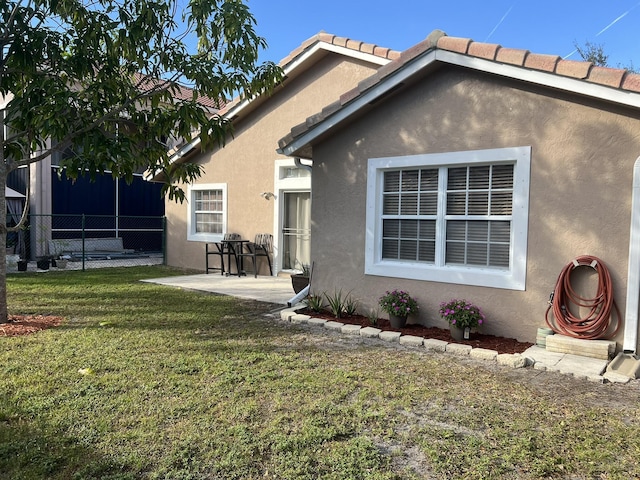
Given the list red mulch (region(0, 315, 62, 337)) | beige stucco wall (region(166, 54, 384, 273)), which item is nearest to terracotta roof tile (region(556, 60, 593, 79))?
beige stucco wall (region(166, 54, 384, 273))

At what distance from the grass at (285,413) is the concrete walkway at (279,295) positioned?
231 mm

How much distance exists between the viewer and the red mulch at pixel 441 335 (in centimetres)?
546

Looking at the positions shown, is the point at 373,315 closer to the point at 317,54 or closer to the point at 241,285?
the point at 241,285

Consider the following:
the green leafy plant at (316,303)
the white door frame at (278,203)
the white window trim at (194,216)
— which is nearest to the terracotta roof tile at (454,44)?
the green leafy plant at (316,303)

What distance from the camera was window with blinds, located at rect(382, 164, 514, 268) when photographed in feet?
19.1

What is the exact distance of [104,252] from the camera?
16.7 m

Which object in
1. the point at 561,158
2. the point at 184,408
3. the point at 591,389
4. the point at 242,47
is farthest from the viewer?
the point at 242,47

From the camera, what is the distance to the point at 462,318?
5660 mm

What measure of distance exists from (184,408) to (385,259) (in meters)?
3.93

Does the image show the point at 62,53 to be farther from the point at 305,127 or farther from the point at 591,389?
the point at 591,389

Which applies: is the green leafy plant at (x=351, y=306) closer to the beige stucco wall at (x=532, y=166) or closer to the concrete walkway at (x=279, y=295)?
the beige stucco wall at (x=532, y=166)

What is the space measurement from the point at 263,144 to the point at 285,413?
362 inches

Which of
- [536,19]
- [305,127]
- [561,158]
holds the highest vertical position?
[536,19]

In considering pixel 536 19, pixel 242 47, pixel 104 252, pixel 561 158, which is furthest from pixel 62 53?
pixel 536 19
